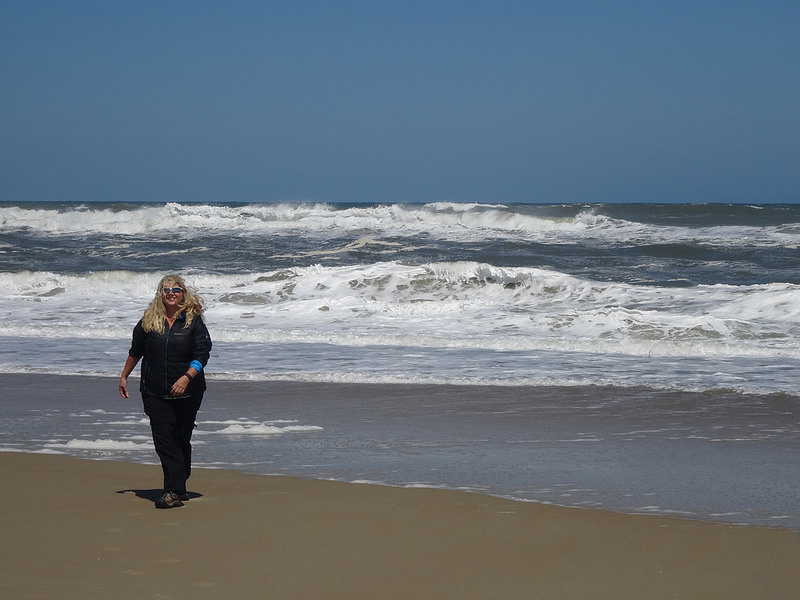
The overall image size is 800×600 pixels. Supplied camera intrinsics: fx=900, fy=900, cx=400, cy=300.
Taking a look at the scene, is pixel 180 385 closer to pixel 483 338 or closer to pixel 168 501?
pixel 168 501

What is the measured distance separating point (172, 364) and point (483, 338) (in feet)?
26.1

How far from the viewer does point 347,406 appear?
8.02 m

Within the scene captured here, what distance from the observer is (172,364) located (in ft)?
15.8

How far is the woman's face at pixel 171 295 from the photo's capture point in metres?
4.79

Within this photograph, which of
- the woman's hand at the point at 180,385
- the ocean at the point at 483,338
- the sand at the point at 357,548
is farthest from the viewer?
the ocean at the point at 483,338

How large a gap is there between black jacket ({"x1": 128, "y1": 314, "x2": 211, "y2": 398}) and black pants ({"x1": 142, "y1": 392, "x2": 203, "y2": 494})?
2.6 inches

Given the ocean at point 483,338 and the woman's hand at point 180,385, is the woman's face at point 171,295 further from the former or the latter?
the ocean at point 483,338

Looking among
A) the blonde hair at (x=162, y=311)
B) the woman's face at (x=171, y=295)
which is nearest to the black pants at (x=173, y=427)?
the blonde hair at (x=162, y=311)

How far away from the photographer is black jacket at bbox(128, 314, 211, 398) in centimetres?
480

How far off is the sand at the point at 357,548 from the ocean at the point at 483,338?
21.0 inches

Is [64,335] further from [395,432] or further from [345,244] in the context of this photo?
[345,244]

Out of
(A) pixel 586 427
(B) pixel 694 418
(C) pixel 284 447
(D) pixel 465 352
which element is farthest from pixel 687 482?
(D) pixel 465 352

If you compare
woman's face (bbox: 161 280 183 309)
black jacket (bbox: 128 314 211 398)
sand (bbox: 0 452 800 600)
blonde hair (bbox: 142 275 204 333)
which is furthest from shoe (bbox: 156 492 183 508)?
woman's face (bbox: 161 280 183 309)

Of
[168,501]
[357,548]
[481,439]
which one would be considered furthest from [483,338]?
[357,548]
